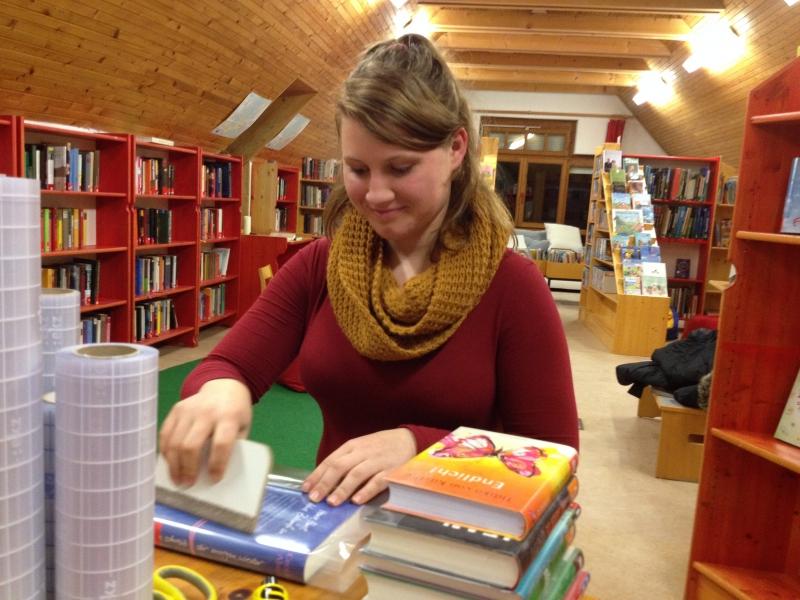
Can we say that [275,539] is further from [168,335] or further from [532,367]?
[168,335]

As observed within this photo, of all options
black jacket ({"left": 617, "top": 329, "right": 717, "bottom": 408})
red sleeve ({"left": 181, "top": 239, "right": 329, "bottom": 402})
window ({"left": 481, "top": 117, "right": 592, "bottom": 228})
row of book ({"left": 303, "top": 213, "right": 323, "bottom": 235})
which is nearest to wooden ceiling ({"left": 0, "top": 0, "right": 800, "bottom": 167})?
row of book ({"left": 303, "top": 213, "right": 323, "bottom": 235})

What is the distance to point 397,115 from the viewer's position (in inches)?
38.7

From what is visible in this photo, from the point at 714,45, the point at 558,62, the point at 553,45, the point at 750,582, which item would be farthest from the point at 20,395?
the point at 558,62

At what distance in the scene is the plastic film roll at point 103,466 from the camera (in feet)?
1.67

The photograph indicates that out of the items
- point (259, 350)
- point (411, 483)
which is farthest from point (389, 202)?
point (411, 483)

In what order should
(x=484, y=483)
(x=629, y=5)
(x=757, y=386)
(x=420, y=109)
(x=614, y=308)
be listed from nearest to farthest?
(x=484, y=483) → (x=420, y=109) → (x=757, y=386) → (x=629, y=5) → (x=614, y=308)

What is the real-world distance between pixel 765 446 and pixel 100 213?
4308 millimetres

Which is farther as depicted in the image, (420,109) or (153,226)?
(153,226)

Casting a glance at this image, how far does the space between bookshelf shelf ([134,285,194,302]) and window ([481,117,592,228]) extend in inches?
299

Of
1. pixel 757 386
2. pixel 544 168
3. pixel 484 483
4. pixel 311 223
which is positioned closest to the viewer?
pixel 484 483

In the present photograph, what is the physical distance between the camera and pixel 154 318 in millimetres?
5336

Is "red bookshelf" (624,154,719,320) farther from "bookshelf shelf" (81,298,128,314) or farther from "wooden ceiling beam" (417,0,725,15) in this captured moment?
"bookshelf shelf" (81,298,128,314)

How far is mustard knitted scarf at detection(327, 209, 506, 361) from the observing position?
1136 millimetres

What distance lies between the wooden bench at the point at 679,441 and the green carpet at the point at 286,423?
5.70 ft
